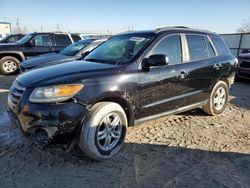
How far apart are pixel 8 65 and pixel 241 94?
8.50 metres

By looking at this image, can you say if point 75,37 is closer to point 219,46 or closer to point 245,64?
point 245,64

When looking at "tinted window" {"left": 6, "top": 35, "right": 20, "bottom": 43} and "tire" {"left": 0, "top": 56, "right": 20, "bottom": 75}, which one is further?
"tinted window" {"left": 6, "top": 35, "right": 20, "bottom": 43}

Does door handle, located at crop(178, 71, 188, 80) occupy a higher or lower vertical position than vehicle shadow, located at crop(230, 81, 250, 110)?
higher

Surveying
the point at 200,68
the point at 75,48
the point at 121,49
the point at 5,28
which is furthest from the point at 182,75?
the point at 5,28

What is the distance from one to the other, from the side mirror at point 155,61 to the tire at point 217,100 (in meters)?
1.94

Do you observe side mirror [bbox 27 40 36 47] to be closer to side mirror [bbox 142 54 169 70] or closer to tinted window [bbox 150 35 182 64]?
tinted window [bbox 150 35 182 64]

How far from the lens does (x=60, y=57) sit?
8.61 meters

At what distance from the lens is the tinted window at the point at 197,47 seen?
5.25m

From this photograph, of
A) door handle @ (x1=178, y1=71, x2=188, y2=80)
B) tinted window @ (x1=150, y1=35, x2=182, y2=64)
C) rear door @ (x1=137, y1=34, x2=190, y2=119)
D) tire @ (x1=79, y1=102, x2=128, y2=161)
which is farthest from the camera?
door handle @ (x1=178, y1=71, x2=188, y2=80)

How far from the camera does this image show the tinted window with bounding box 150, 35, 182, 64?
4.68 metres

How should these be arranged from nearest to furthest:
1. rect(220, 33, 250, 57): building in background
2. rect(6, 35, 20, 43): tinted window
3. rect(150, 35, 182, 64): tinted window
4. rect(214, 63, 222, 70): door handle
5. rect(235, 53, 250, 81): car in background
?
rect(150, 35, 182, 64): tinted window
rect(214, 63, 222, 70): door handle
rect(235, 53, 250, 81): car in background
rect(6, 35, 20, 43): tinted window
rect(220, 33, 250, 57): building in background

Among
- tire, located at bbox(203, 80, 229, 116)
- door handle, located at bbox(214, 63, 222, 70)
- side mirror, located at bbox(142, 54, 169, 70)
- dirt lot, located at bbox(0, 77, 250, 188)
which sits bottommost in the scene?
dirt lot, located at bbox(0, 77, 250, 188)

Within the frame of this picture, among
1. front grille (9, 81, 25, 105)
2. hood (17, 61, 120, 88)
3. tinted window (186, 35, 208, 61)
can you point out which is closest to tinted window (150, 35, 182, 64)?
tinted window (186, 35, 208, 61)

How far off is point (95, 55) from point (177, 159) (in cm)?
221
